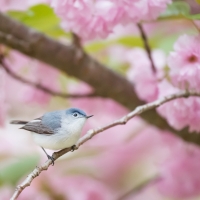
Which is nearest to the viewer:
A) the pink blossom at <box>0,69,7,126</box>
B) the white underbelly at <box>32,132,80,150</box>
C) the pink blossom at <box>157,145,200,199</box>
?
the white underbelly at <box>32,132,80,150</box>

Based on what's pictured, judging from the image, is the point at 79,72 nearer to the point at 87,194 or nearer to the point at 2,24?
the point at 2,24

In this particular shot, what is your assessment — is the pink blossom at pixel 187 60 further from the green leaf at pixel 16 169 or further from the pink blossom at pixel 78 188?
the pink blossom at pixel 78 188

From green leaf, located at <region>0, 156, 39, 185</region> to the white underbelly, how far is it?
0.84 feet

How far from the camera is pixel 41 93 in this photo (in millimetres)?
917

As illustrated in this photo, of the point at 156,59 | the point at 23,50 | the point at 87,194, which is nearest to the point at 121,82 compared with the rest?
the point at 156,59

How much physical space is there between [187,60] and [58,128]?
18 cm

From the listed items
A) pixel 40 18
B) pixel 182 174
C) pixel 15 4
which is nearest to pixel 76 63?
pixel 40 18

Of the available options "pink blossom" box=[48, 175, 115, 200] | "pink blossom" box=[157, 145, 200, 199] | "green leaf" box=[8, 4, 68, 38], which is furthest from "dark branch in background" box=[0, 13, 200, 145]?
"pink blossom" box=[48, 175, 115, 200]

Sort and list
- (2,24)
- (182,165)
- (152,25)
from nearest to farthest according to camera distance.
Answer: (2,24) < (182,165) < (152,25)

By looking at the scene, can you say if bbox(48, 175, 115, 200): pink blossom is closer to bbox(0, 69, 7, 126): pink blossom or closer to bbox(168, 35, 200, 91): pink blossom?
bbox(0, 69, 7, 126): pink blossom

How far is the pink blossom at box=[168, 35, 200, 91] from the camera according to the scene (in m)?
0.56

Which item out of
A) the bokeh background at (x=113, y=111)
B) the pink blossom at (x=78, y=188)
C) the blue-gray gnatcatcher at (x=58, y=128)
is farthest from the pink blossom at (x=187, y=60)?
the pink blossom at (x=78, y=188)

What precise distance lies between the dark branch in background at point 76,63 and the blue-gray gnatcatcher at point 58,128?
0.19m

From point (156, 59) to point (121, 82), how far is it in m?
0.07
